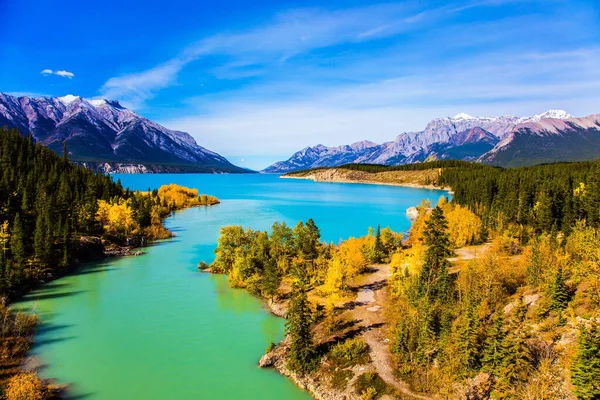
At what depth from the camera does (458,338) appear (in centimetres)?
3020

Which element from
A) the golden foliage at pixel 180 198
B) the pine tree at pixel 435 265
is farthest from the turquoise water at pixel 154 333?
the golden foliage at pixel 180 198

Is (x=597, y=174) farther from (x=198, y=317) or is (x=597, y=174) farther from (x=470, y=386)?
(x=198, y=317)

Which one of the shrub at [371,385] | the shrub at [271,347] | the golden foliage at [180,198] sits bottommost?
the shrub at [371,385]

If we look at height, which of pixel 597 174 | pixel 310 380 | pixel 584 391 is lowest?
pixel 310 380

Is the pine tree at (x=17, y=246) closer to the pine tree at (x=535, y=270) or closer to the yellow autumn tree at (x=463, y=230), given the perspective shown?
the pine tree at (x=535, y=270)

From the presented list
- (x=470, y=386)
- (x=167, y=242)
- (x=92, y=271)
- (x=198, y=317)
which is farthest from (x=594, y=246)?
(x=167, y=242)

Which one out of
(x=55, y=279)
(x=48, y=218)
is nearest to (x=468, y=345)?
(x=55, y=279)

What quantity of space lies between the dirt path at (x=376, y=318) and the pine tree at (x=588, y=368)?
9.99 meters

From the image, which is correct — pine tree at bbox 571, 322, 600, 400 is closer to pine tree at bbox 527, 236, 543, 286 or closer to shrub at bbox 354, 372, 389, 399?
shrub at bbox 354, 372, 389, 399

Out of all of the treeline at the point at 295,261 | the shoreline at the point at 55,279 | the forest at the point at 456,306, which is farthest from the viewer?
the treeline at the point at 295,261

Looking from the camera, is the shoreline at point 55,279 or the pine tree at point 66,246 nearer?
the shoreline at point 55,279

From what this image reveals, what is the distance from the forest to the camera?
27719 mm

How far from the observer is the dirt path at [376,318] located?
31.9 metres

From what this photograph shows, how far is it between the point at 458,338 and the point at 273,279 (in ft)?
83.8
